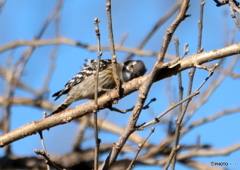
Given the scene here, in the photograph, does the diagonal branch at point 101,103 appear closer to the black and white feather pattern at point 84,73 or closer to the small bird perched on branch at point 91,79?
the small bird perched on branch at point 91,79

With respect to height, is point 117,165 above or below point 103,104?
above

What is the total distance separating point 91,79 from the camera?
5445mm

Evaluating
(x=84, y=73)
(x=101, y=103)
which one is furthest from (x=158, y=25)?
(x=101, y=103)

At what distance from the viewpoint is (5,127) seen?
19.4 feet

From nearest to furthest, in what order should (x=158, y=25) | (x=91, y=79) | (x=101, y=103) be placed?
1. (x=101, y=103)
2. (x=91, y=79)
3. (x=158, y=25)

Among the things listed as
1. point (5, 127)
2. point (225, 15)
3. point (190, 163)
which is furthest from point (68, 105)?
point (225, 15)

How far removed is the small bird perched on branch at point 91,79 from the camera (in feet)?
17.0

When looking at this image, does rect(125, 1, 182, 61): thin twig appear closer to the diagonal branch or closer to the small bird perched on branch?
the small bird perched on branch

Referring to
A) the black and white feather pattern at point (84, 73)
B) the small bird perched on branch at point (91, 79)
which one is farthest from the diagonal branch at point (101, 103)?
the black and white feather pattern at point (84, 73)

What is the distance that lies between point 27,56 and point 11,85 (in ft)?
1.56

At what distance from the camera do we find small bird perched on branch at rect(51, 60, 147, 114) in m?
5.18

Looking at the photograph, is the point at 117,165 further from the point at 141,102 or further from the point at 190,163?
the point at 141,102

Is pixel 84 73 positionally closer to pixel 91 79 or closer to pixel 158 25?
pixel 91 79

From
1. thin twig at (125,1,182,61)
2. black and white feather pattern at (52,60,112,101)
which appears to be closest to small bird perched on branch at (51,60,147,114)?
black and white feather pattern at (52,60,112,101)
